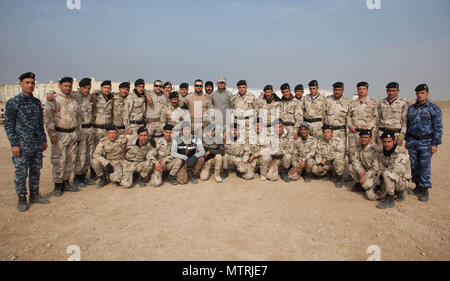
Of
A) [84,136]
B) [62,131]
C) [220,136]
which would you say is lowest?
[220,136]

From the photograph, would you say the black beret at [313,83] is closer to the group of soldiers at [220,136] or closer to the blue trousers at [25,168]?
the group of soldiers at [220,136]

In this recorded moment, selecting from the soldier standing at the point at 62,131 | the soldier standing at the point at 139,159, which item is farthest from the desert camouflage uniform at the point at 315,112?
the soldier standing at the point at 62,131

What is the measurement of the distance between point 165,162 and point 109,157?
1.25 meters

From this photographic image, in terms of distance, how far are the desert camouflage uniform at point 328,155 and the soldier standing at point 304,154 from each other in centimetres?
12

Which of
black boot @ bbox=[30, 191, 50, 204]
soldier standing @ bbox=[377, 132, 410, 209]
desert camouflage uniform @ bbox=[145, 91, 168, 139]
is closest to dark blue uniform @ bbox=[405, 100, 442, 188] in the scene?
soldier standing @ bbox=[377, 132, 410, 209]

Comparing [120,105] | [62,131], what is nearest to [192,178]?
[120,105]

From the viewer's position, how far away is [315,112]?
638 cm

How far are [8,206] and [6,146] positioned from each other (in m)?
7.14

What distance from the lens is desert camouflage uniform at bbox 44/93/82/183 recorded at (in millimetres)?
4840

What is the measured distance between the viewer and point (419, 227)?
3.79 meters

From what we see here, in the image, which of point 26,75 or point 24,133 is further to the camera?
point 24,133

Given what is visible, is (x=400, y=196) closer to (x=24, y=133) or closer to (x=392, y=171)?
(x=392, y=171)

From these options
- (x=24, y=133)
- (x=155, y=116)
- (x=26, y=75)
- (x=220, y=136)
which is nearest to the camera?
(x=26, y=75)

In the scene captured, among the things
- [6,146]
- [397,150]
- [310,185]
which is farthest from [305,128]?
[6,146]
